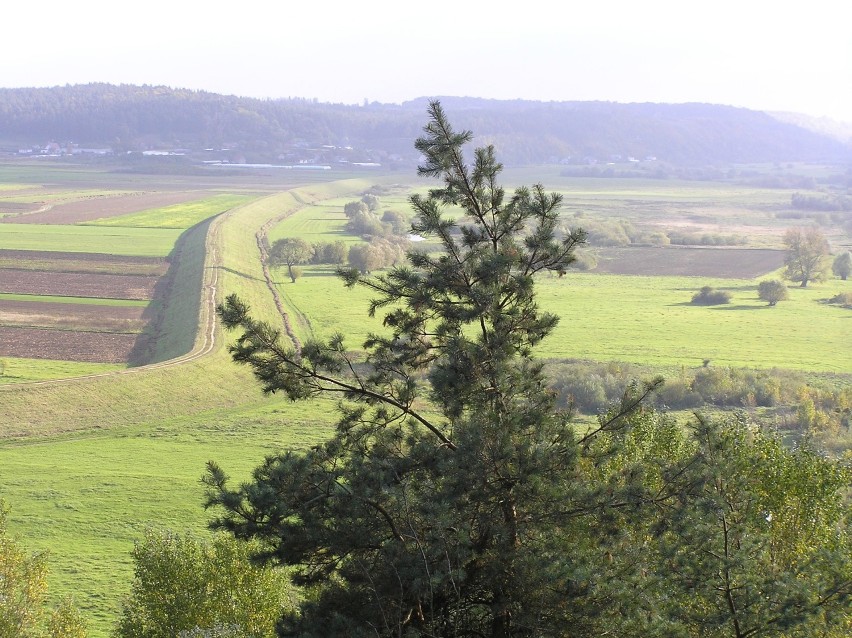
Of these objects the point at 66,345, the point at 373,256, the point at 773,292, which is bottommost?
the point at 66,345

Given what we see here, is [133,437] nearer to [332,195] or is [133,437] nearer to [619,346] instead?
[619,346]

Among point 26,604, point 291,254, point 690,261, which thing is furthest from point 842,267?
point 26,604

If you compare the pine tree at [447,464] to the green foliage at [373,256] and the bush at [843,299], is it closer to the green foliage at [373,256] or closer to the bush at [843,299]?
the green foliage at [373,256]

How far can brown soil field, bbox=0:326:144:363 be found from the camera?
6019 centimetres

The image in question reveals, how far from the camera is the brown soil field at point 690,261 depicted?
10956cm

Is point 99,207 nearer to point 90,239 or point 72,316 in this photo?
point 90,239

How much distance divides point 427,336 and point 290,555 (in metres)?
4.60

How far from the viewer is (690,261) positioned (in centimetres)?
11762

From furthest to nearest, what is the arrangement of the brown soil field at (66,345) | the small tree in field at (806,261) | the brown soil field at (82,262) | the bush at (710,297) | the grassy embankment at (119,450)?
the small tree in field at (806,261) → the bush at (710,297) → the brown soil field at (82,262) → the brown soil field at (66,345) → the grassy embankment at (119,450)

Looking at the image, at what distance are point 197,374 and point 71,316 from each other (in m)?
21.0

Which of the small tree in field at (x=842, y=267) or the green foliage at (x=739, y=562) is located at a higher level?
the green foliage at (x=739, y=562)

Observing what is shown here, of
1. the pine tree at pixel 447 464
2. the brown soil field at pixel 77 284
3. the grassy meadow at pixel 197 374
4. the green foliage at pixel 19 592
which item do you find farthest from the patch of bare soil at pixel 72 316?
the pine tree at pixel 447 464

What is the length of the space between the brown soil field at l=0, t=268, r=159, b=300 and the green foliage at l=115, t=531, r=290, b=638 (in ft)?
206

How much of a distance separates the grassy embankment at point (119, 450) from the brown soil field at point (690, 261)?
6418 centimetres
